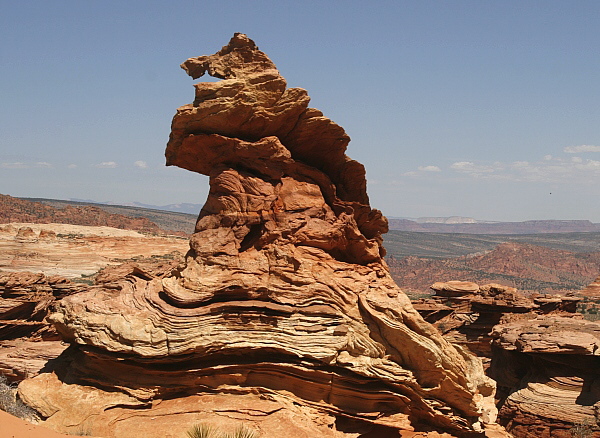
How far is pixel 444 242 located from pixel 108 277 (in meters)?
173

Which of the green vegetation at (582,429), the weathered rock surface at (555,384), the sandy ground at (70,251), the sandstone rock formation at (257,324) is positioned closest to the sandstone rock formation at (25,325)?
the sandstone rock formation at (257,324)

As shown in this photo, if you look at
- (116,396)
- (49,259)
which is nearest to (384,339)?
(116,396)

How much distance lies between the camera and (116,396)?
37.0 feet

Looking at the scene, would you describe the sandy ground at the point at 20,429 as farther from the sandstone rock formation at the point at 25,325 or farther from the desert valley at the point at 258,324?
the sandstone rock formation at the point at 25,325

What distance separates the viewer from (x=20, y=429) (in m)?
9.81

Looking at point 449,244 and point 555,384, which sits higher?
point 555,384

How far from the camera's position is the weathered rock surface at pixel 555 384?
1712 cm

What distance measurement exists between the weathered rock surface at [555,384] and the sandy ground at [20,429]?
13792mm

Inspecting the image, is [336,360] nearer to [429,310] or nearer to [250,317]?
[250,317]

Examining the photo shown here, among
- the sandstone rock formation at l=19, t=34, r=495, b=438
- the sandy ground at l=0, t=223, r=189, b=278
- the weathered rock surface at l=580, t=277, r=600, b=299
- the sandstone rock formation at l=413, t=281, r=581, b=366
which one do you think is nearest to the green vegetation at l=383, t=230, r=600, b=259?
the sandy ground at l=0, t=223, r=189, b=278

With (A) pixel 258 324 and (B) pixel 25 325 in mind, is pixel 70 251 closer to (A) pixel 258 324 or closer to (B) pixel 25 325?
(B) pixel 25 325

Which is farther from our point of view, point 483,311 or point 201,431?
point 483,311

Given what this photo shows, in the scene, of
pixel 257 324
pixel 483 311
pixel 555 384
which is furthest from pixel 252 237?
pixel 483 311

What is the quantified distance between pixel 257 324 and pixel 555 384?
39.5 feet
